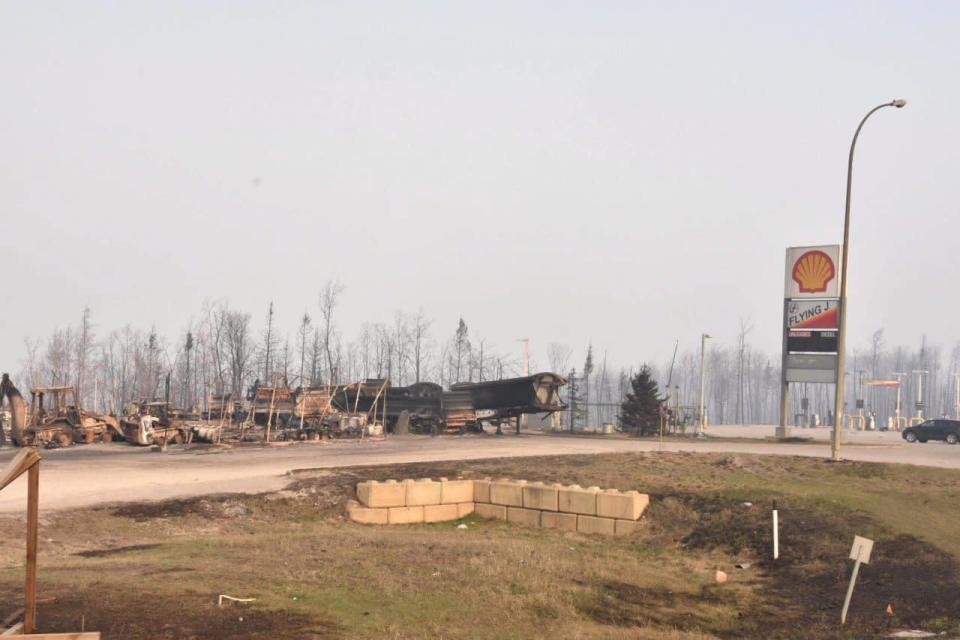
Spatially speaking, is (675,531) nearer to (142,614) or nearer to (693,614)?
(693,614)

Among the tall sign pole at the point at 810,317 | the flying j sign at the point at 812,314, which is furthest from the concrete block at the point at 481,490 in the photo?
the flying j sign at the point at 812,314

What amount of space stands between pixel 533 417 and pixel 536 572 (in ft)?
202

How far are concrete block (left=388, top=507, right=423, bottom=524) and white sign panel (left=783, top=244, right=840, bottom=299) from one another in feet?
90.7

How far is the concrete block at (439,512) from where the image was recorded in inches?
800

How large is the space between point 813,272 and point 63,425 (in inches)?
1363

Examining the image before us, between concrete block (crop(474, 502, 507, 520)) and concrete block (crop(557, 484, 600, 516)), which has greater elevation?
concrete block (crop(557, 484, 600, 516))

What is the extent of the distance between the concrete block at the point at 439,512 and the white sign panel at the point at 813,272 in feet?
87.7

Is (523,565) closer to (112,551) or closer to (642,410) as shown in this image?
(112,551)

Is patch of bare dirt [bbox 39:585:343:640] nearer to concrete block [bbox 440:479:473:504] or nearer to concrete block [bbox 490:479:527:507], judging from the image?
concrete block [bbox 440:479:473:504]

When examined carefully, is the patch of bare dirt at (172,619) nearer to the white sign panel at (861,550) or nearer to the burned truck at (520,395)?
the white sign panel at (861,550)

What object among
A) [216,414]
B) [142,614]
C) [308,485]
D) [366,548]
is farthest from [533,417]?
[142,614]

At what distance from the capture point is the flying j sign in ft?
136

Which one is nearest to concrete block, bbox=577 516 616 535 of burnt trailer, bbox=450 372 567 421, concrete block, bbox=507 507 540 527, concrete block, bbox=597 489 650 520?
concrete block, bbox=597 489 650 520

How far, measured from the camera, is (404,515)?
20.1 m
